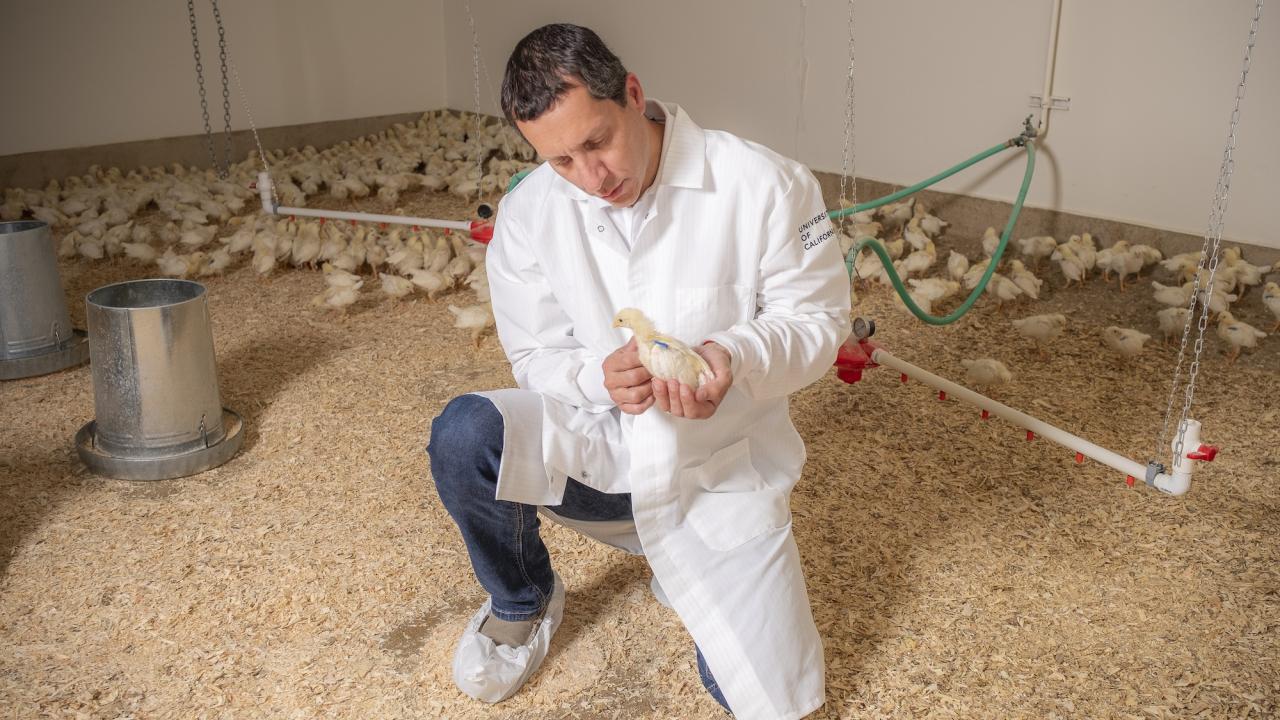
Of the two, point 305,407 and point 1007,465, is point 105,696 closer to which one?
point 305,407

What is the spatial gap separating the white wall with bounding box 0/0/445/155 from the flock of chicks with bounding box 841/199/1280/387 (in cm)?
396

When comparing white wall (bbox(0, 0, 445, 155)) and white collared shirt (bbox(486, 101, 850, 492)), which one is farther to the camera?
white wall (bbox(0, 0, 445, 155))

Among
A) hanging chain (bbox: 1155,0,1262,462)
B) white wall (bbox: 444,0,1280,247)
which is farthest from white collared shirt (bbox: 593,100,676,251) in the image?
white wall (bbox: 444,0,1280,247)

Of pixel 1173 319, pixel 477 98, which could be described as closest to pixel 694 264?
pixel 1173 319

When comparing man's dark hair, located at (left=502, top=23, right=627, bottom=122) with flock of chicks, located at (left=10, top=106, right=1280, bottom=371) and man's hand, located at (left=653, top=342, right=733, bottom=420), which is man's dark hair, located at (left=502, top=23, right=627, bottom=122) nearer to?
man's hand, located at (left=653, top=342, right=733, bottom=420)

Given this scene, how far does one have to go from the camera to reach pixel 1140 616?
192 centimetres

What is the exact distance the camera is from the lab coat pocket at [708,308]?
160 centimetres

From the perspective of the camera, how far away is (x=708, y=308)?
160 cm

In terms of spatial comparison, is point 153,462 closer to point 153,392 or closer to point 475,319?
point 153,392

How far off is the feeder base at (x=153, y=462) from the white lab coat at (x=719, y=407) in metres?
1.24

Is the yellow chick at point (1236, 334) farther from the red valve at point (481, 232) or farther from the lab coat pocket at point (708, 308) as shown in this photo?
the red valve at point (481, 232)

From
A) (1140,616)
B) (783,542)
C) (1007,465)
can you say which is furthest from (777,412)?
(1007,465)

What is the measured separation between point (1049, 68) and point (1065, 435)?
2.08 m

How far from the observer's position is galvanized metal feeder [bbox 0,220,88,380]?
2.92 metres
